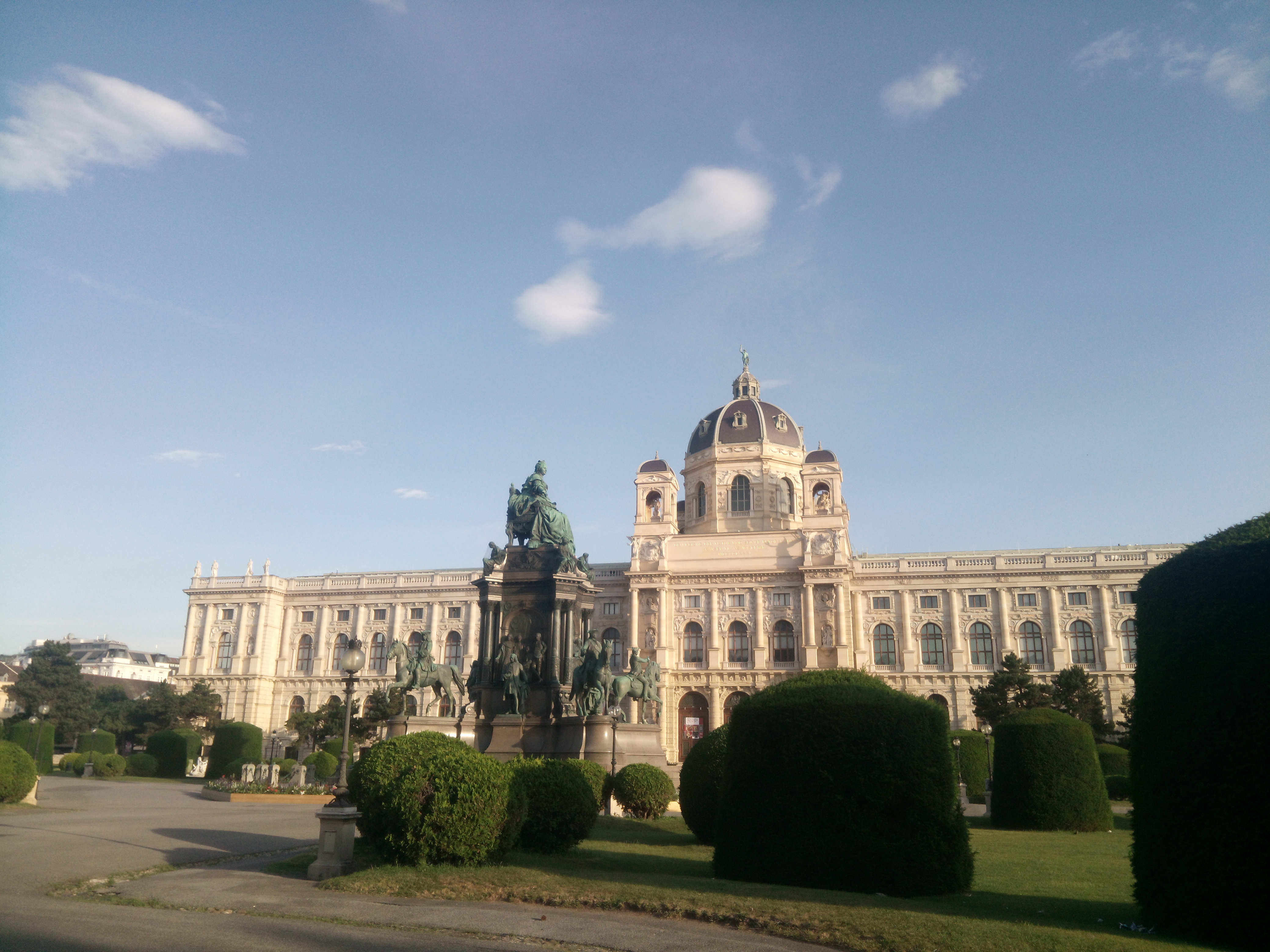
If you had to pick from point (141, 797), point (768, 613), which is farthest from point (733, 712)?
point (768, 613)

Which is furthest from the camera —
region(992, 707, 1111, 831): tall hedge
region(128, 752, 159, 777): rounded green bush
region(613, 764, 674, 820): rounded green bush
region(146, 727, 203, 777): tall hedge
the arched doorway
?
the arched doorway

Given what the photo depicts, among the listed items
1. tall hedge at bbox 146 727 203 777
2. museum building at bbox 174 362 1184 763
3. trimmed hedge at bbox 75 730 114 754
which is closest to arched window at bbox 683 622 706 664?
museum building at bbox 174 362 1184 763

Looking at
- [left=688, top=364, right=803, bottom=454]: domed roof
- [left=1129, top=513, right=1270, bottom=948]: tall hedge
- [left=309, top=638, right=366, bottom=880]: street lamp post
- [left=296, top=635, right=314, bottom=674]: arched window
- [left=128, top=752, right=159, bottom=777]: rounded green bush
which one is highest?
[left=688, top=364, right=803, bottom=454]: domed roof

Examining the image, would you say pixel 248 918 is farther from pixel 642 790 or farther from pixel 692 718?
pixel 692 718

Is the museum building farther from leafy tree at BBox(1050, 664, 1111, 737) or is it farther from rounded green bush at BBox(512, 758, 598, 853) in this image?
rounded green bush at BBox(512, 758, 598, 853)

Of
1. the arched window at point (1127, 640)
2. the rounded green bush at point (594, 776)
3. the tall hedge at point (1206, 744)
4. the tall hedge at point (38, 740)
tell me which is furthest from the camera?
the arched window at point (1127, 640)

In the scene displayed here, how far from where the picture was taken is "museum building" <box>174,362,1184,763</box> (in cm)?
6944

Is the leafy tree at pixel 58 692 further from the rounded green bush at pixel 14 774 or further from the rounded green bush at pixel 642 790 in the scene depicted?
the rounded green bush at pixel 642 790

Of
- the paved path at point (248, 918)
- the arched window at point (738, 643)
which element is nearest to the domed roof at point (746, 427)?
the arched window at point (738, 643)

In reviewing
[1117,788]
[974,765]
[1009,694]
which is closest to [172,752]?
[974,765]

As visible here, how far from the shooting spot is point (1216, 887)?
31.3 ft

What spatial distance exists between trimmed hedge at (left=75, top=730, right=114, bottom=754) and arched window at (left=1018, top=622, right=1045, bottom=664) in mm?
62962

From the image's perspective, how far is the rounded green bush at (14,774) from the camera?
24.0 meters

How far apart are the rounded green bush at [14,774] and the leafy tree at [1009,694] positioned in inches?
1871
